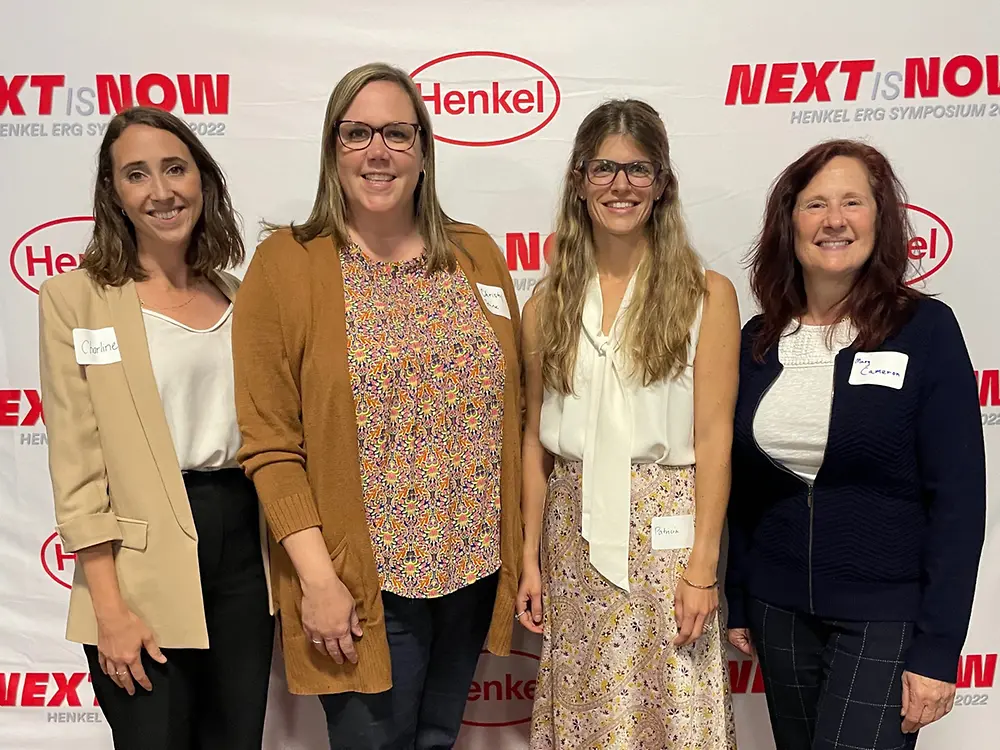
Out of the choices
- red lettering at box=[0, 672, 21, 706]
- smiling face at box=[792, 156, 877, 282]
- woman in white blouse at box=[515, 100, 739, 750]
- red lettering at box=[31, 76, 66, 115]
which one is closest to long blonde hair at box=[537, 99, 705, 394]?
woman in white blouse at box=[515, 100, 739, 750]

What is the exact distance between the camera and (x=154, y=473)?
4.66ft

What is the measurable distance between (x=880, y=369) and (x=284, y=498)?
3.71ft

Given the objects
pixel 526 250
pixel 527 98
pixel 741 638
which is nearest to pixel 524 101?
pixel 527 98

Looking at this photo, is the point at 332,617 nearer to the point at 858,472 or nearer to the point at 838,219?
the point at 858,472

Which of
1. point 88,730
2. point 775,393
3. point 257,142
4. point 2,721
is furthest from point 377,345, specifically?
point 2,721

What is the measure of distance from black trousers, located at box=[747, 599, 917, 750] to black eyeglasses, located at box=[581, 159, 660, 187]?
904 mm

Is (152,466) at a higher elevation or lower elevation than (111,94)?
lower

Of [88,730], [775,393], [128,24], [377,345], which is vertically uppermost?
[128,24]

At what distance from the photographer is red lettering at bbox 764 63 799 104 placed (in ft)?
6.63

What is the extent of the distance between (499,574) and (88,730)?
1.62m

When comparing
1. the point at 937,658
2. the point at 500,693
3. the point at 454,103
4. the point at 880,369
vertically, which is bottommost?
the point at 500,693

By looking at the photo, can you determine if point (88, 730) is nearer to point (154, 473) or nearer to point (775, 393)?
point (154, 473)

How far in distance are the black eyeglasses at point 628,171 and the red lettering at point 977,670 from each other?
1.81 m

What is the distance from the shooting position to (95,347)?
1412 millimetres
